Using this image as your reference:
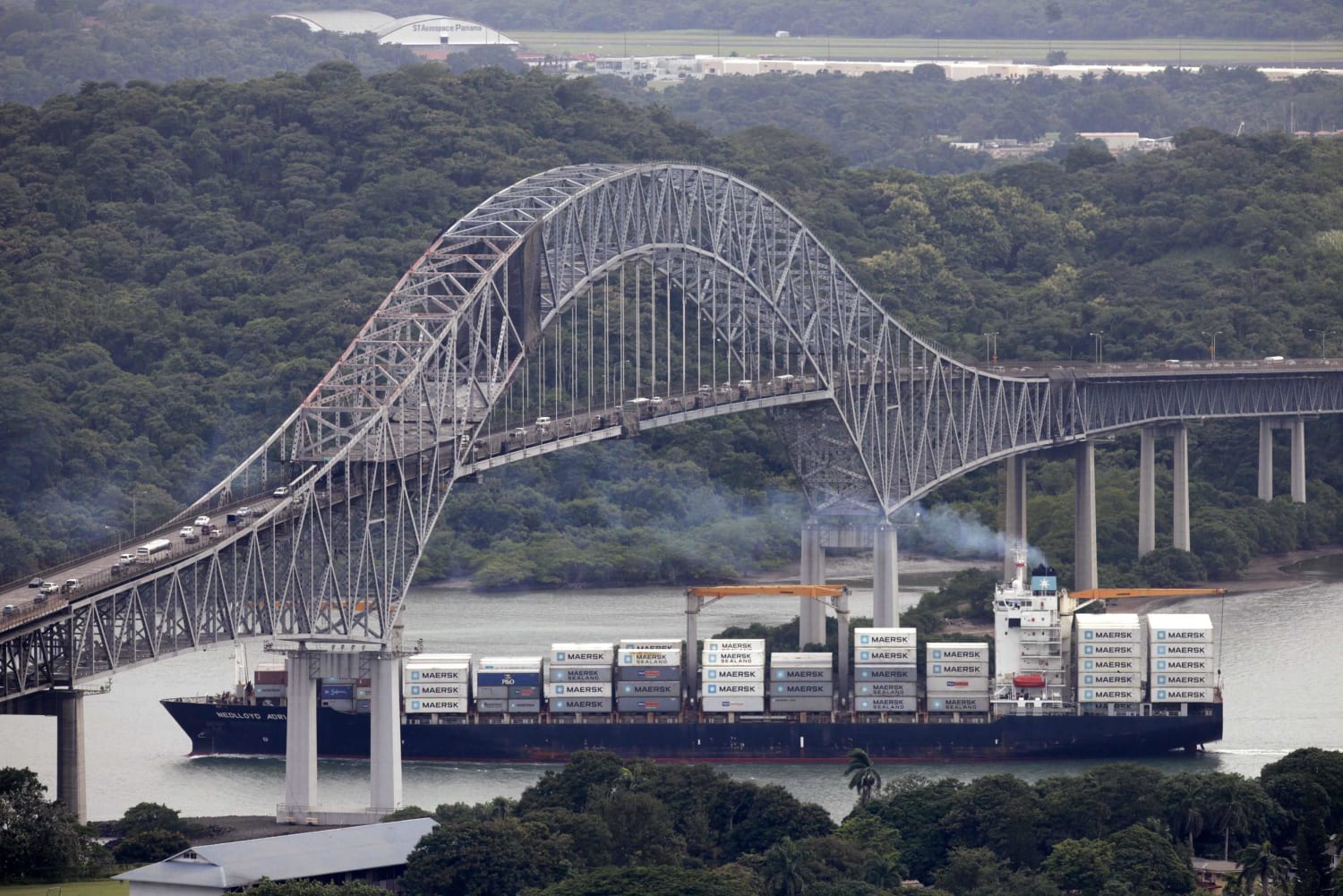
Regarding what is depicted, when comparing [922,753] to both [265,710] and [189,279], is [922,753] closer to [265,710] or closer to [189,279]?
[265,710]


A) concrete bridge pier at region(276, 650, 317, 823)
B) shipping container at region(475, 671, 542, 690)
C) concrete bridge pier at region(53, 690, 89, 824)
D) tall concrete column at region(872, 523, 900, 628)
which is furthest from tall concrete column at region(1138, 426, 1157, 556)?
concrete bridge pier at region(53, 690, 89, 824)

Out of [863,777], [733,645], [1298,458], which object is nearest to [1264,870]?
[863,777]

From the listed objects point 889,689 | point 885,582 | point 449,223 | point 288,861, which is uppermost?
point 449,223

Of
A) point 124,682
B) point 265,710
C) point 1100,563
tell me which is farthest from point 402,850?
point 1100,563

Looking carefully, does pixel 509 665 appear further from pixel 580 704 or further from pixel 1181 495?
pixel 1181 495

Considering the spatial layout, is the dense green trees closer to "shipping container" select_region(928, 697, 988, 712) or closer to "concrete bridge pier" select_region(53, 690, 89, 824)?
"concrete bridge pier" select_region(53, 690, 89, 824)

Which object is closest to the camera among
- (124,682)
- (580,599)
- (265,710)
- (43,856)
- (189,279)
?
(43,856)
